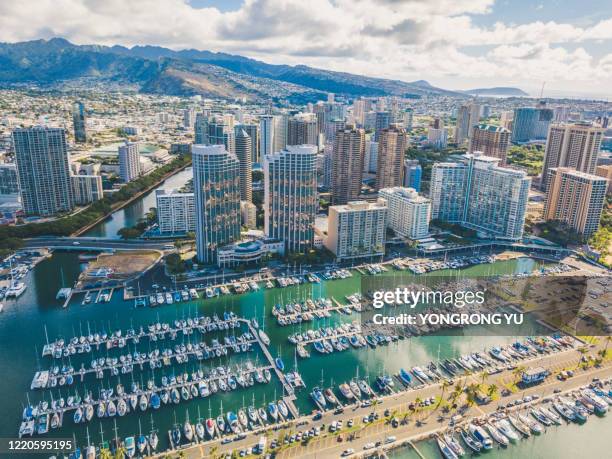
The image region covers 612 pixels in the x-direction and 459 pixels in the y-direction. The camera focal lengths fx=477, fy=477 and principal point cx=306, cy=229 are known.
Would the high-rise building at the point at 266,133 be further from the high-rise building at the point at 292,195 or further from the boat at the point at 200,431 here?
the boat at the point at 200,431

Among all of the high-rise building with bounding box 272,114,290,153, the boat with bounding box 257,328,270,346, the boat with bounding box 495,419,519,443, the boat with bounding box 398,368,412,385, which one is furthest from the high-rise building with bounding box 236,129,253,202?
the boat with bounding box 495,419,519,443

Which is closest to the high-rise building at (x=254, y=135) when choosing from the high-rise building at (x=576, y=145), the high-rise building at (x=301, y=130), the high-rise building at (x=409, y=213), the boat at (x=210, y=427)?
the high-rise building at (x=301, y=130)

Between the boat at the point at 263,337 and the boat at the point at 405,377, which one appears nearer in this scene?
the boat at the point at 405,377

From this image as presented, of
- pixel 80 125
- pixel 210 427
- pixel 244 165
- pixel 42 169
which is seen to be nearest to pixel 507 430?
pixel 210 427

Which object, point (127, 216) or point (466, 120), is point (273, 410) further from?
point (466, 120)

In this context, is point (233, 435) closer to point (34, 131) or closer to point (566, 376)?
point (566, 376)

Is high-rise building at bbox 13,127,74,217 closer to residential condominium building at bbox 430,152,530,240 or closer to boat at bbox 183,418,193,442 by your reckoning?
boat at bbox 183,418,193,442
